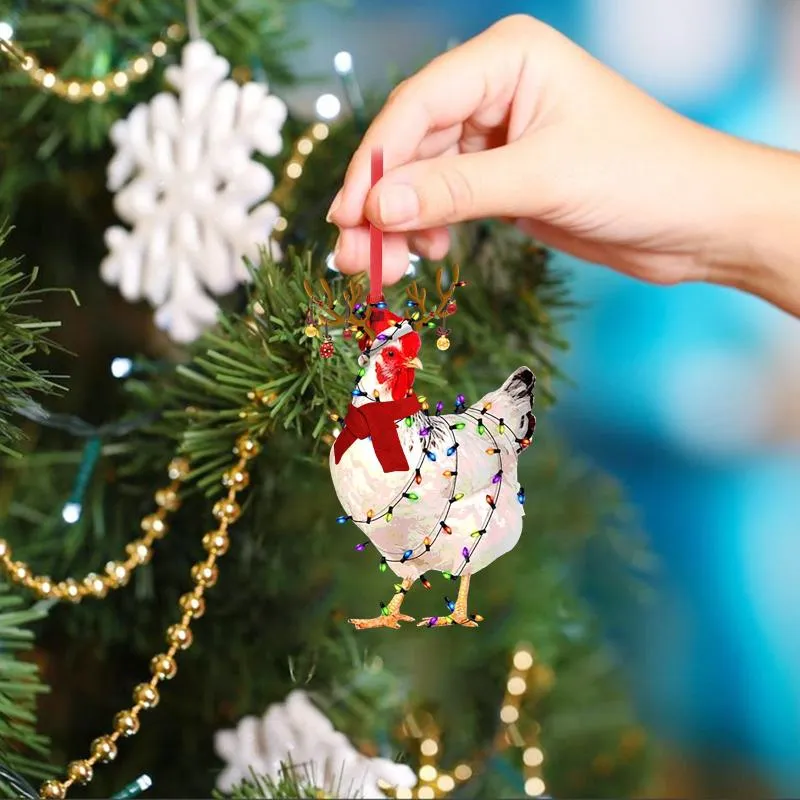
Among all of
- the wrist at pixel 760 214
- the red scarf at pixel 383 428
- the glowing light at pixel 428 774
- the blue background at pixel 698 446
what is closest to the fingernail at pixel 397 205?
the red scarf at pixel 383 428

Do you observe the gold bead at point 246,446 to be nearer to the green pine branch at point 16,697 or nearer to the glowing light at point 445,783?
the green pine branch at point 16,697

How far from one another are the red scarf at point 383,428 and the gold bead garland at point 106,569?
16cm

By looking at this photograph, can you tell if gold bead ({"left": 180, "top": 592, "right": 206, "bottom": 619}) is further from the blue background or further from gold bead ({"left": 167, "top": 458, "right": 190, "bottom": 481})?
the blue background

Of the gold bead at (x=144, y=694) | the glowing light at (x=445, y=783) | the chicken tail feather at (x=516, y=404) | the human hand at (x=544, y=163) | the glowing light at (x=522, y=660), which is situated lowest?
the glowing light at (x=445, y=783)

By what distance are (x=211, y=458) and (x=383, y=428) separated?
21 centimetres

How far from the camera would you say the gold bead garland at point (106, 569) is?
1.53ft

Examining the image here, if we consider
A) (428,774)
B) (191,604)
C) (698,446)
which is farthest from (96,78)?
(698,446)

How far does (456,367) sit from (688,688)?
63 centimetres

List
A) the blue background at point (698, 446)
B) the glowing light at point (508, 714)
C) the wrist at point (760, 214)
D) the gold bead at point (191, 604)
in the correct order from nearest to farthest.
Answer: the gold bead at point (191, 604), the wrist at point (760, 214), the glowing light at point (508, 714), the blue background at point (698, 446)

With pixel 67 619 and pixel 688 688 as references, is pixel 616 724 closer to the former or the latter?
pixel 688 688

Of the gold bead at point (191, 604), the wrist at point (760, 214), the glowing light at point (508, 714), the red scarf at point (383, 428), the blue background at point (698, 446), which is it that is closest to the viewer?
the red scarf at point (383, 428)

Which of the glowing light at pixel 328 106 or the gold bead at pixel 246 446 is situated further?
the glowing light at pixel 328 106

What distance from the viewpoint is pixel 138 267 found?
22.2 inches

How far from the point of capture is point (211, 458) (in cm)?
53
